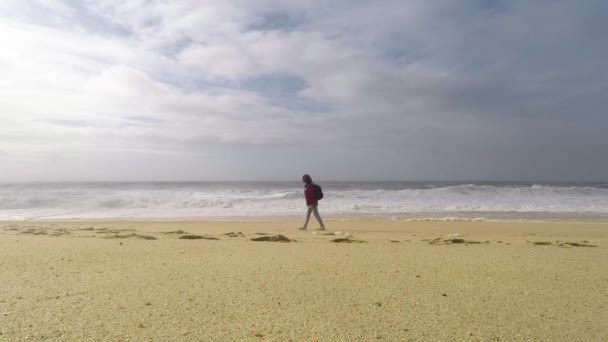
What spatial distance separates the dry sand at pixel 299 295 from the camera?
2896mm

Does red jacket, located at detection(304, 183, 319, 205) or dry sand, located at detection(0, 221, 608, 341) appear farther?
red jacket, located at detection(304, 183, 319, 205)

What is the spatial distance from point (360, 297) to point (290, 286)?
0.81 metres

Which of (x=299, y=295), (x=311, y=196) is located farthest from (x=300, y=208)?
(x=299, y=295)

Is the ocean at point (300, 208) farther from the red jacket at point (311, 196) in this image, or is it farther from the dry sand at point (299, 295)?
the dry sand at point (299, 295)

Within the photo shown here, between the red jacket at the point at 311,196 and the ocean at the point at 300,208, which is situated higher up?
the red jacket at the point at 311,196

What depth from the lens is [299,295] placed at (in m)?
3.81

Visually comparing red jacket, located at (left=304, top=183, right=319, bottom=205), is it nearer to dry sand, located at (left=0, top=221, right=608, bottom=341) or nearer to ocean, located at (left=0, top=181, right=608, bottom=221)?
ocean, located at (left=0, top=181, right=608, bottom=221)

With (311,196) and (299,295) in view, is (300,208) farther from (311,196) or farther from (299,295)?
(299,295)

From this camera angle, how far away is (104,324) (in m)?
2.97

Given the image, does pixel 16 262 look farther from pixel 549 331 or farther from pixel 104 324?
pixel 549 331

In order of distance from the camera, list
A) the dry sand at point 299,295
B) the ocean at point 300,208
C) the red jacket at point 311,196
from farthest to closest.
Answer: the ocean at point 300,208, the red jacket at point 311,196, the dry sand at point 299,295

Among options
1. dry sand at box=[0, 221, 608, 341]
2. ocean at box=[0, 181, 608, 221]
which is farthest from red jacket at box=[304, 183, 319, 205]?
dry sand at box=[0, 221, 608, 341]

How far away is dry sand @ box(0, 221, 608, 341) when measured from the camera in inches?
114

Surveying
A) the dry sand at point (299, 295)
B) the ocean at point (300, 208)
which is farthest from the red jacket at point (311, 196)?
Answer: the dry sand at point (299, 295)
